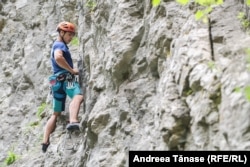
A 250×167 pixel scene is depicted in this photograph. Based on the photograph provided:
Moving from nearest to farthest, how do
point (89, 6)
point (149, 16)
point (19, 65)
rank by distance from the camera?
point (149, 16) → point (89, 6) → point (19, 65)

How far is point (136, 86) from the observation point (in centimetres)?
702

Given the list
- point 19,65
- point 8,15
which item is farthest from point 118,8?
point 8,15

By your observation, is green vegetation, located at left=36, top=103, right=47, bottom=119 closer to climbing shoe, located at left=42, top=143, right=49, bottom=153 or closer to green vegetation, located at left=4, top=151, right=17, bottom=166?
green vegetation, located at left=4, top=151, right=17, bottom=166

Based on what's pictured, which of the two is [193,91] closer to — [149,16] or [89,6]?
[149,16]

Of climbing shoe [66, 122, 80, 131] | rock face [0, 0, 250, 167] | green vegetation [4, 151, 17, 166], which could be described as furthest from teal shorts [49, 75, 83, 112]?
green vegetation [4, 151, 17, 166]

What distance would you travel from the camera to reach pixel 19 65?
478 inches

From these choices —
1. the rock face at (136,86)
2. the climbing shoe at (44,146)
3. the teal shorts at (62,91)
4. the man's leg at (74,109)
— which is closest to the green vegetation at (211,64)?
the rock face at (136,86)

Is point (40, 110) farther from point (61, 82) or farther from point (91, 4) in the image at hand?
point (91, 4)

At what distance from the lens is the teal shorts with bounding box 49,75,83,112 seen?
877 cm

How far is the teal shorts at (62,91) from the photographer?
8.77m

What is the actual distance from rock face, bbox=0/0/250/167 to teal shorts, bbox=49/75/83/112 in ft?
0.83

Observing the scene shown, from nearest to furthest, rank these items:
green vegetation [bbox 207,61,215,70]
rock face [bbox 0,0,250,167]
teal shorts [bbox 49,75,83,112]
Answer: rock face [bbox 0,0,250,167]
green vegetation [bbox 207,61,215,70]
teal shorts [bbox 49,75,83,112]

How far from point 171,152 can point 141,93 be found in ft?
5.70

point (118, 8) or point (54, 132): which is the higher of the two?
point (118, 8)
